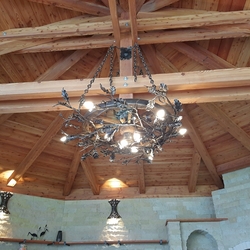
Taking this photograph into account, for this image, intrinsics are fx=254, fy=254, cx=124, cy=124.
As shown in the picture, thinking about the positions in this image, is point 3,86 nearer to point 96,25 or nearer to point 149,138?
point 96,25

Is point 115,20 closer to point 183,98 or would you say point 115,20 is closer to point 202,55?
point 183,98

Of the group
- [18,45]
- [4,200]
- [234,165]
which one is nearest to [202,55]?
[18,45]

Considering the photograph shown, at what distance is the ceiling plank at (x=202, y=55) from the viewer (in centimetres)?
449

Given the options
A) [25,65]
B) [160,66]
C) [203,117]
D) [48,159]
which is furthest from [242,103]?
[48,159]

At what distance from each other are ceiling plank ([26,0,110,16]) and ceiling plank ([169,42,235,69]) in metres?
1.45

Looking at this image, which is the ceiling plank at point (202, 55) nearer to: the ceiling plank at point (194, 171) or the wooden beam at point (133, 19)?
the wooden beam at point (133, 19)

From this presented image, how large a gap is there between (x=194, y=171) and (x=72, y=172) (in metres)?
3.46

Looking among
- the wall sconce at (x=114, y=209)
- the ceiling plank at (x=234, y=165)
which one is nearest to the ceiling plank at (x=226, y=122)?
the ceiling plank at (x=234, y=165)

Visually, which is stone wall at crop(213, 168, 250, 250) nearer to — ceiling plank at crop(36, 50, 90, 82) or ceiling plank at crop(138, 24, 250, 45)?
ceiling plank at crop(138, 24, 250, 45)

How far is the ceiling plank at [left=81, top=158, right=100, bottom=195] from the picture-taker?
23.3ft

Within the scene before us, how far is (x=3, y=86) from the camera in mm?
3379

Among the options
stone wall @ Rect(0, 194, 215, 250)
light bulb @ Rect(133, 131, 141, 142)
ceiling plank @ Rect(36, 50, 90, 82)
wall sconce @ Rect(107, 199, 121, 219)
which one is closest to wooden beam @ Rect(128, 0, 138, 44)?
ceiling plank @ Rect(36, 50, 90, 82)

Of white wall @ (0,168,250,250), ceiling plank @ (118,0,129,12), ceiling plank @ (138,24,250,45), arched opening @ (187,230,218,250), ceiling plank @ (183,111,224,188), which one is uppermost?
ceiling plank @ (118,0,129,12)

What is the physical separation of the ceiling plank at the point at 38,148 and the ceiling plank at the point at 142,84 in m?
2.60
